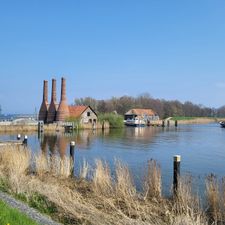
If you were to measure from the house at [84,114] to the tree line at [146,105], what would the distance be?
3336cm

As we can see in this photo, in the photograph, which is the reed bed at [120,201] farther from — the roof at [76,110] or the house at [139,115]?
the house at [139,115]

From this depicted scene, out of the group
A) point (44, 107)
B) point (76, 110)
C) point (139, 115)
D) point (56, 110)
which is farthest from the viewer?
point (139, 115)

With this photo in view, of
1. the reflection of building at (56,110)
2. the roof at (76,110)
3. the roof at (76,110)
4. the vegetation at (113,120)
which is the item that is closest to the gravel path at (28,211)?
the reflection of building at (56,110)

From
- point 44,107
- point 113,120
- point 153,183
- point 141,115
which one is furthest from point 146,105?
point 153,183

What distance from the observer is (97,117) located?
83625mm

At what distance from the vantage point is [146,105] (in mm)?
137500

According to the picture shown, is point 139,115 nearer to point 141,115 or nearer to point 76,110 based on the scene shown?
point 141,115

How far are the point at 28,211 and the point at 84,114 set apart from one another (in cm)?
7233

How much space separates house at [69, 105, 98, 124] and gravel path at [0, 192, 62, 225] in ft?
221

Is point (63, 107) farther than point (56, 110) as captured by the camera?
No

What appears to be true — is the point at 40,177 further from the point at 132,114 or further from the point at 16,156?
the point at 132,114

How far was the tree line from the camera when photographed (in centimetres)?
12360

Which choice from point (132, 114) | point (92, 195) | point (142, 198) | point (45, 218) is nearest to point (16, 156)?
point (92, 195)

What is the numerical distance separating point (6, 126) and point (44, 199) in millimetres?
52685
